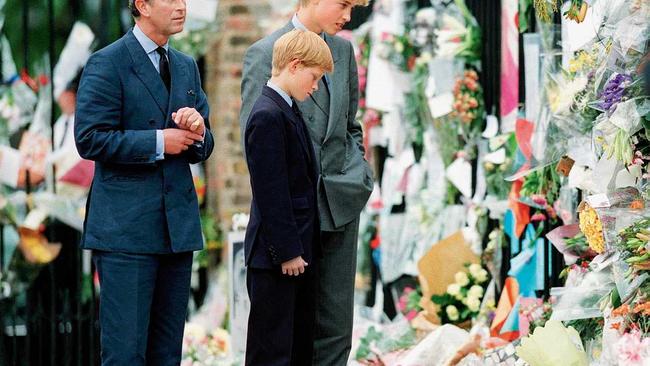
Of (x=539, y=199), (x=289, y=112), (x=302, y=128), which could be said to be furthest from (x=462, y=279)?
(x=289, y=112)

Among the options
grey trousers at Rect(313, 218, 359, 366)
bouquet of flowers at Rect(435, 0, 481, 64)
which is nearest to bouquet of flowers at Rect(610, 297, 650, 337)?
grey trousers at Rect(313, 218, 359, 366)

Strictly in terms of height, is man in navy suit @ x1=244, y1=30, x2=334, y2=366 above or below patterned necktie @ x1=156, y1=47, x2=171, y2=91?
below

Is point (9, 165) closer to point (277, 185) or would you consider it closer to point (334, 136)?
point (334, 136)

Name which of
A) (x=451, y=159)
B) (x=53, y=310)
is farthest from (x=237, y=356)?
(x=451, y=159)

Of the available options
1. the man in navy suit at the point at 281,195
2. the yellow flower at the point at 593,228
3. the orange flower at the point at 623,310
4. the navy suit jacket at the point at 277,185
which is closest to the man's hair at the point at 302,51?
the man in navy suit at the point at 281,195

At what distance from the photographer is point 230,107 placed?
7.88 metres

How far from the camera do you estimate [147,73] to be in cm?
523

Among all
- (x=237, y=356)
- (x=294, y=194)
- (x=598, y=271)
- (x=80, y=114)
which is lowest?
(x=237, y=356)

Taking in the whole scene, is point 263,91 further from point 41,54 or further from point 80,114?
point 41,54

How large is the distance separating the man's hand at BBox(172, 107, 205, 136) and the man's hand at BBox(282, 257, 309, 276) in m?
0.60

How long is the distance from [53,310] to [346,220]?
2528 millimetres

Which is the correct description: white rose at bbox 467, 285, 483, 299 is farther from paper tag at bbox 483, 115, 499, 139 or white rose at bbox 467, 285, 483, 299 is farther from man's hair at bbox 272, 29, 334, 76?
man's hair at bbox 272, 29, 334, 76

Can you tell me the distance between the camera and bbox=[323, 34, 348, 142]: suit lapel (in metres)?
5.50

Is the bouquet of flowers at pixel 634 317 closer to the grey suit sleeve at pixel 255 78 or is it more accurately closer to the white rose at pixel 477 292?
the grey suit sleeve at pixel 255 78
